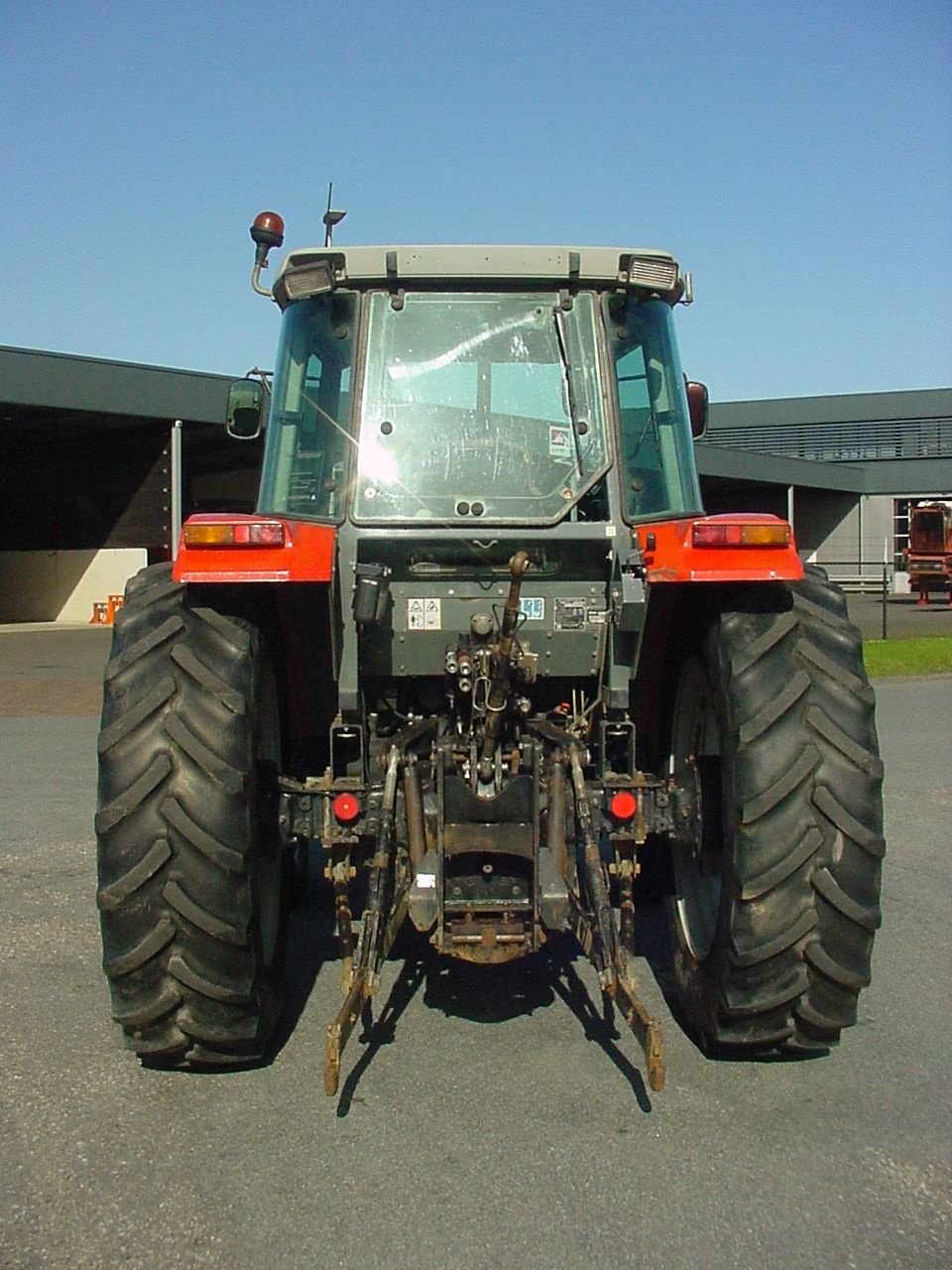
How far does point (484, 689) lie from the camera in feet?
15.1

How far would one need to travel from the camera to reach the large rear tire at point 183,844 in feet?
13.2

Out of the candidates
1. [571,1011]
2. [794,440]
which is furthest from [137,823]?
[794,440]

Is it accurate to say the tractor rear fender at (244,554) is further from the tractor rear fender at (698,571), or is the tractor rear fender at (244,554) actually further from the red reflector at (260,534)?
the tractor rear fender at (698,571)

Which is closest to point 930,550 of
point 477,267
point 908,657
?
point 908,657

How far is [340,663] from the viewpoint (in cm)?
470

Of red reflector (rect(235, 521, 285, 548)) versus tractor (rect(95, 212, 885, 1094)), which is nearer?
tractor (rect(95, 212, 885, 1094))

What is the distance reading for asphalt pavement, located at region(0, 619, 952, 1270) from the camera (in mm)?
3188

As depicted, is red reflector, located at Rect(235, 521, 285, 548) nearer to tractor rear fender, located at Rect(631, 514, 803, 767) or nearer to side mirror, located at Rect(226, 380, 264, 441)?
tractor rear fender, located at Rect(631, 514, 803, 767)

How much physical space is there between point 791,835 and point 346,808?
150cm

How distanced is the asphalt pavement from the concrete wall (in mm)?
31830

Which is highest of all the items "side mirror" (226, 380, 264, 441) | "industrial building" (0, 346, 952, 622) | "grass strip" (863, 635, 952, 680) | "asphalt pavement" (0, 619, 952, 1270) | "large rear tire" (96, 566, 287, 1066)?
"industrial building" (0, 346, 952, 622)

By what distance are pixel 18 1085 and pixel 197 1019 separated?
2.11 feet

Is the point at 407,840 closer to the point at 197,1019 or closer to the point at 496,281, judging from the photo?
the point at 197,1019

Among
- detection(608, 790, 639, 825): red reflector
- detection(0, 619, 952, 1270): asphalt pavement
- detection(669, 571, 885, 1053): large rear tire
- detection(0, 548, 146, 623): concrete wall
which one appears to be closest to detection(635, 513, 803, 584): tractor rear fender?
detection(669, 571, 885, 1053): large rear tire
